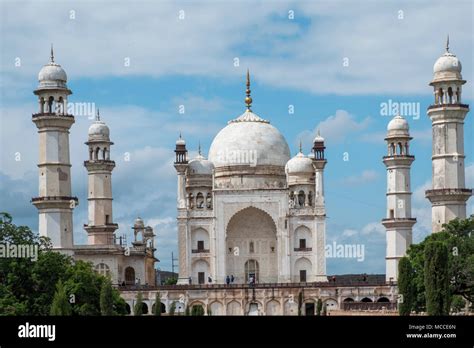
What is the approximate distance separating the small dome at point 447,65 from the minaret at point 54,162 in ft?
65.2

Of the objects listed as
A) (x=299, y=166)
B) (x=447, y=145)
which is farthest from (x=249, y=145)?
(x=447, y=145)

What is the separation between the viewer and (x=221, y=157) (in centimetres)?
8056

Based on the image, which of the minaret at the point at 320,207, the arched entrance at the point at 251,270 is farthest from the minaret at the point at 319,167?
the arched entrance at the point at 251,270

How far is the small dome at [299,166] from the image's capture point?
260 ft

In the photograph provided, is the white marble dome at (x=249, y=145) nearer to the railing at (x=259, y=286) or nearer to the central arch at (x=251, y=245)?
the central arch at (x=251, y=245)

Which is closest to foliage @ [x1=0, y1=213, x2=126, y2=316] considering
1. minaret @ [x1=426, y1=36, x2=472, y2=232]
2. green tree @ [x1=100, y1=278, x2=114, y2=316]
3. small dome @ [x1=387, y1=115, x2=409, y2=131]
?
green tree @ [x1=100, y1=278, x2=114, y2=316]

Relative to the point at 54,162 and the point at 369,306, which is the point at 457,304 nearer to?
the point at 369,306

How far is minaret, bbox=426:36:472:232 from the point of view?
65938 mm

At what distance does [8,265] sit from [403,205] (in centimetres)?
3233

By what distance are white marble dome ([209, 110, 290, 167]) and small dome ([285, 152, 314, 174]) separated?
1.22 m

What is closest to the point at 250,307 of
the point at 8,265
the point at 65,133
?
the point at 65,133

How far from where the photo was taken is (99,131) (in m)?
80.0

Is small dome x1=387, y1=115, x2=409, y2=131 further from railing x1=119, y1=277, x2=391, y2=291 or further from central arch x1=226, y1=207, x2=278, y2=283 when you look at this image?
railing x1=119, y1=277, x2=391, y2=291
